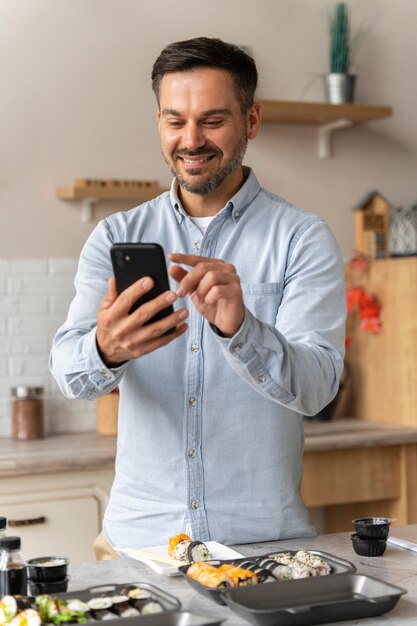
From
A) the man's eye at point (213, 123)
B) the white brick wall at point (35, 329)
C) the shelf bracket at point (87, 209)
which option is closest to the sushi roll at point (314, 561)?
the man's eye at point (213, 123)

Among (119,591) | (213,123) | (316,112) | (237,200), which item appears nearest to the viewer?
(119,591)

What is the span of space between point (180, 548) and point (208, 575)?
0.22 metres

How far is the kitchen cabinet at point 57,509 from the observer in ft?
11.0

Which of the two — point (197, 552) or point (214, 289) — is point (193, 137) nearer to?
point (214, 289)

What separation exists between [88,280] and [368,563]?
0.85m

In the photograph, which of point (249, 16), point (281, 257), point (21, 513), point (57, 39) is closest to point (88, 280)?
point (281, 257)

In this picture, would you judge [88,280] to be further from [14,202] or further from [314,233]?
[14,202]

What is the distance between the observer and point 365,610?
161cm

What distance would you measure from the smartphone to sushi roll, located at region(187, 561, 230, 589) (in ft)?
1.53

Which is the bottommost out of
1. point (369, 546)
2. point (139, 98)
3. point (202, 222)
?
point (369, 546)

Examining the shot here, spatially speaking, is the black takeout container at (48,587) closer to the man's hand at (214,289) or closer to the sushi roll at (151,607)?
the sushi roll at (151,607)

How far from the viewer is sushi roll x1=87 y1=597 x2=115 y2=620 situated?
152cm

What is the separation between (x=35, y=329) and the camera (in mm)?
4051

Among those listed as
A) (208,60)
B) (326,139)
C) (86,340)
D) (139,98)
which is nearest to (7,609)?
(86,340)
